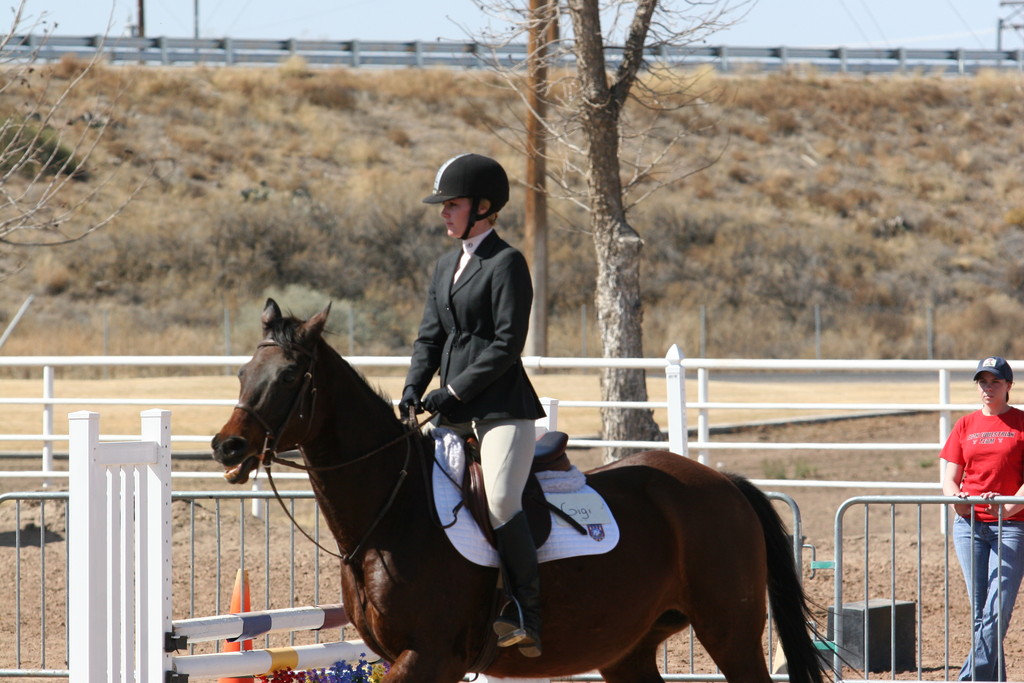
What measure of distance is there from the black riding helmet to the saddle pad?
868 mm

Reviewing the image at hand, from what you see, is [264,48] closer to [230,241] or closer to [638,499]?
[230,241]

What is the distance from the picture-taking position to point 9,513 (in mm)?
12180

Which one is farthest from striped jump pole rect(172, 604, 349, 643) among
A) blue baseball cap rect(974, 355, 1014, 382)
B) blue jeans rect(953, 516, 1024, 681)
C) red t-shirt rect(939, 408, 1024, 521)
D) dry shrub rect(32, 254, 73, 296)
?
dry shrub rect(32, 254, 73, 296)

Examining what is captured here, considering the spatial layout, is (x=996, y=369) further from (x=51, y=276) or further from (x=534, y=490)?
(x=51, y=276)

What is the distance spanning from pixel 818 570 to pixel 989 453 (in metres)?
3.64

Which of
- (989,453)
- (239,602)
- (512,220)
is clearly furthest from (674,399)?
(512,220)

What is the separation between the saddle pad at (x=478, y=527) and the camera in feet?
15.4

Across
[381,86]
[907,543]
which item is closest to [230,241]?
[381,86]

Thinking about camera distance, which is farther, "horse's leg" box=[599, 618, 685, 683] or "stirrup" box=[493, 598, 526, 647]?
"horse's leg" box=[599, 618, 685, 683]

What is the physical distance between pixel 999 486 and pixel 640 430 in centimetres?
649

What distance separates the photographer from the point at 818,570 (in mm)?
10562

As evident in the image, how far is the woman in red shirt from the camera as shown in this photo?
22.3 feet

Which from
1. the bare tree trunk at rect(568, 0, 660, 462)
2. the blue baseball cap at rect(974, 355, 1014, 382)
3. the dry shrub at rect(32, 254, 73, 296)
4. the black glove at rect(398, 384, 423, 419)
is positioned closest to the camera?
the black glove at rect(398, 384, 423, 419)

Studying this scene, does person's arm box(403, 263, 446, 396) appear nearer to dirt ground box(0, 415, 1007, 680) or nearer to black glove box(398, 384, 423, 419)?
black glove box(398, 384, 423, 419)
